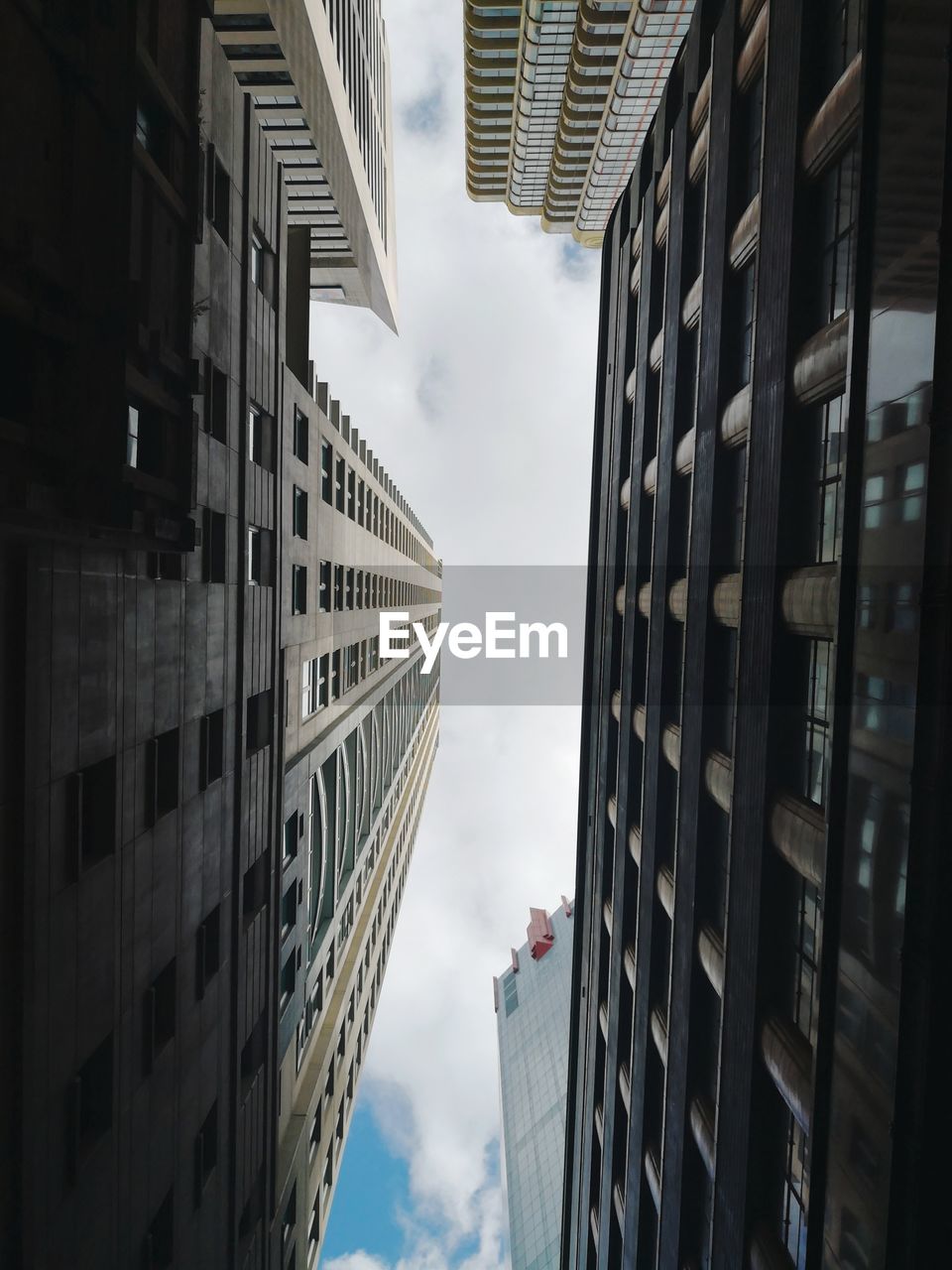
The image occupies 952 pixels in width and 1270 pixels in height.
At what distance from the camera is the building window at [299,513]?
28844 millimetres

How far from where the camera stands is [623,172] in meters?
79.6

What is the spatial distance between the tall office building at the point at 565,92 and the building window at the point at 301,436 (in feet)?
166

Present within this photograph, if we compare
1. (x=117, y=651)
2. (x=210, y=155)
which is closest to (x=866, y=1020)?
(x=117, y=651)

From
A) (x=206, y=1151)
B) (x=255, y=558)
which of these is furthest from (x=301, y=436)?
(x=206, y=1151)

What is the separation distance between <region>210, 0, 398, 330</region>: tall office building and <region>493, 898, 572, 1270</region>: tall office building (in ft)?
311

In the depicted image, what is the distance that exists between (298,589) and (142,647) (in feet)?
49.0

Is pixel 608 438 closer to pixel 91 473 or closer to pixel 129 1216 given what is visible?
pixel 91 473

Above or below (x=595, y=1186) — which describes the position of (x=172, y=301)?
above

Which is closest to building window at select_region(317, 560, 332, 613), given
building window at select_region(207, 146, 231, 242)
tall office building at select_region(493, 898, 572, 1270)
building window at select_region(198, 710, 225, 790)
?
building window at select_region(198, 710, 225, 790)

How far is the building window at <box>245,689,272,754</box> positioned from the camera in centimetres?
2244

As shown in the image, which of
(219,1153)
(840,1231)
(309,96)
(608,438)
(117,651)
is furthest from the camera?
(309,96)

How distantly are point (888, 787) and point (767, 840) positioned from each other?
5427 mm

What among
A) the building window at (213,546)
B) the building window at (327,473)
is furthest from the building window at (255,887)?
the building window at (327,473)

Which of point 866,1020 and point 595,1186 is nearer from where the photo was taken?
point 866,1020
